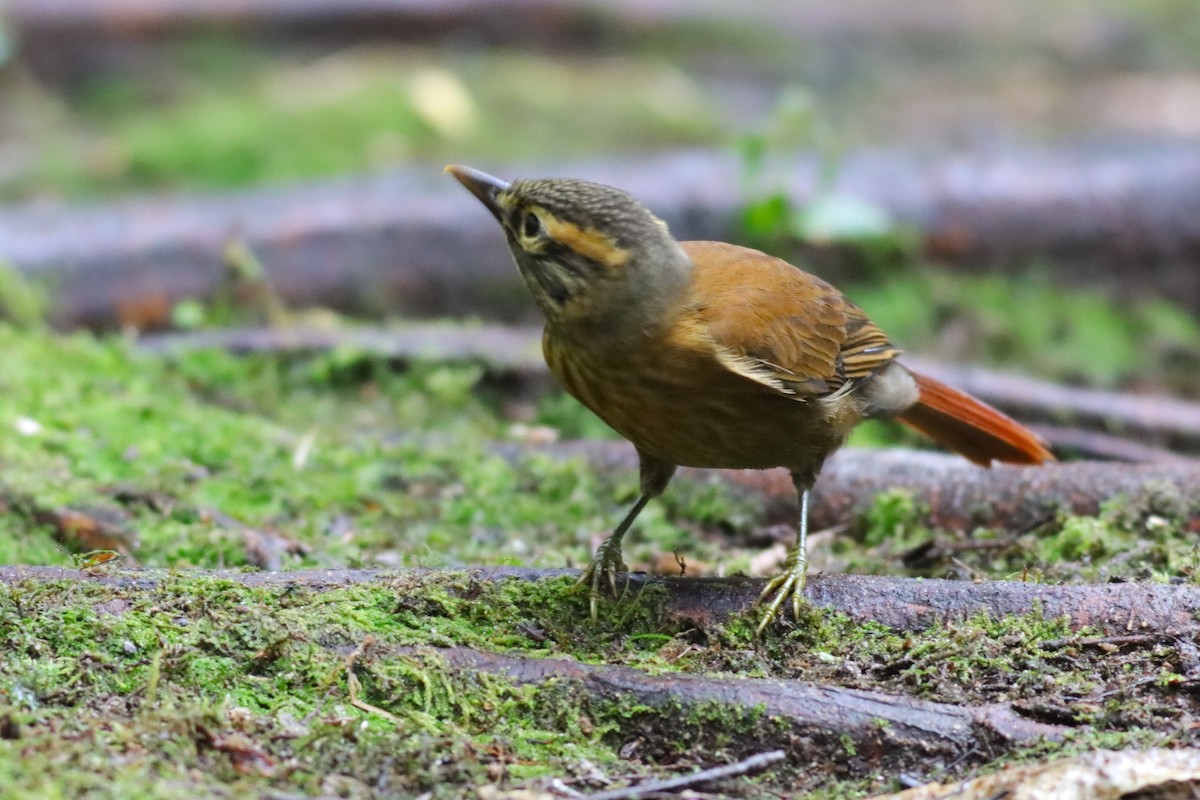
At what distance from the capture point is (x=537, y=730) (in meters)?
2.90

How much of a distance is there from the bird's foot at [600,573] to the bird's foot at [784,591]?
425mm

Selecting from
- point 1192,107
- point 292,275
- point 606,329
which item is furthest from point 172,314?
point 1192,107

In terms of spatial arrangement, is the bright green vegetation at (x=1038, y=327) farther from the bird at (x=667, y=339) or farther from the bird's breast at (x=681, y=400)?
the bird's breast at (x=681, y=400)

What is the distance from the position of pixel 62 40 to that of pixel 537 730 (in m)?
10.6

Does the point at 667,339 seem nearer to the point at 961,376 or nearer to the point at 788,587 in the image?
the point at 788,587

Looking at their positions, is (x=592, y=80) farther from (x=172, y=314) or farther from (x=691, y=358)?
(x=691, y=358)

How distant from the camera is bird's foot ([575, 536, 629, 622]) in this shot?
3555 mm

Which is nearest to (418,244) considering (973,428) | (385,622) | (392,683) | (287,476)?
(287,476)

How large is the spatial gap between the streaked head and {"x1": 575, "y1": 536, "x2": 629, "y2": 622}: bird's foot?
2.19 feet

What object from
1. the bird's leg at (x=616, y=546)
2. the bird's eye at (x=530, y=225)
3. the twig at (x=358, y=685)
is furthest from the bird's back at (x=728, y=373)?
the twig at (x=358, y=685)

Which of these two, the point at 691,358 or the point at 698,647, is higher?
the point at 691,358

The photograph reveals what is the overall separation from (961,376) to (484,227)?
2.74m

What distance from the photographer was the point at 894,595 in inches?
134

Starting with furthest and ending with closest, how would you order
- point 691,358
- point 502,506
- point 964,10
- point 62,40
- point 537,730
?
1. point 964,10
2. point 62,40
3. point 502,506
4. point 691,358
5. point 537,730
